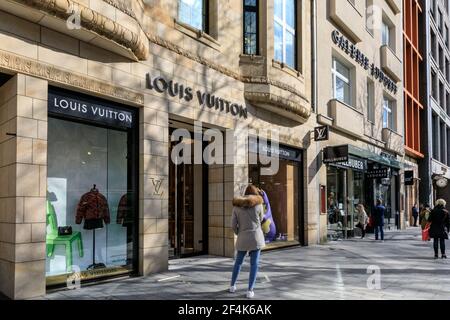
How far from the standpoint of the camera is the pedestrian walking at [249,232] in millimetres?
6793

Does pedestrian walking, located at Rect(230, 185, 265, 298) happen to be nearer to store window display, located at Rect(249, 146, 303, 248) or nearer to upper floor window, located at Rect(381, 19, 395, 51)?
store window display, located at Rect(249, 146, 303, 248)

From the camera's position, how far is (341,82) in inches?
716

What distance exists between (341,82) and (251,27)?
7.27 meters

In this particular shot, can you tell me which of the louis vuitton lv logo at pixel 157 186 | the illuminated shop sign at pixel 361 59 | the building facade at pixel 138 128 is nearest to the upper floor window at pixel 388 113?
the illuminated shop sign at pixel 361 59

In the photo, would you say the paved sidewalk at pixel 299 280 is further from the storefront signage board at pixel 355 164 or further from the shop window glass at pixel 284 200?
the storefront signage board at pixel 355 164

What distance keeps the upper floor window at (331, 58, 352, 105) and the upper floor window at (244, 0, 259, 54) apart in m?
5.99

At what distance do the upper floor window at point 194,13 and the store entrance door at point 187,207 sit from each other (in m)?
2.78

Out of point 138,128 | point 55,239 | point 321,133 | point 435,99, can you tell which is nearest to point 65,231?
point 55,239

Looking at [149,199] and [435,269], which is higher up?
[149,199]

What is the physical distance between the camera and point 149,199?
8.68 meters

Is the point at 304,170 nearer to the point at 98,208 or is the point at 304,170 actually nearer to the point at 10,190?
the point at 98,208

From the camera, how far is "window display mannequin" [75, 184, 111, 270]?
8000 mm

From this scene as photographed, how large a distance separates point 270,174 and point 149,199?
533 cm

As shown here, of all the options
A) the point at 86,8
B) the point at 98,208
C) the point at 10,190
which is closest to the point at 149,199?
the point at 98,208
